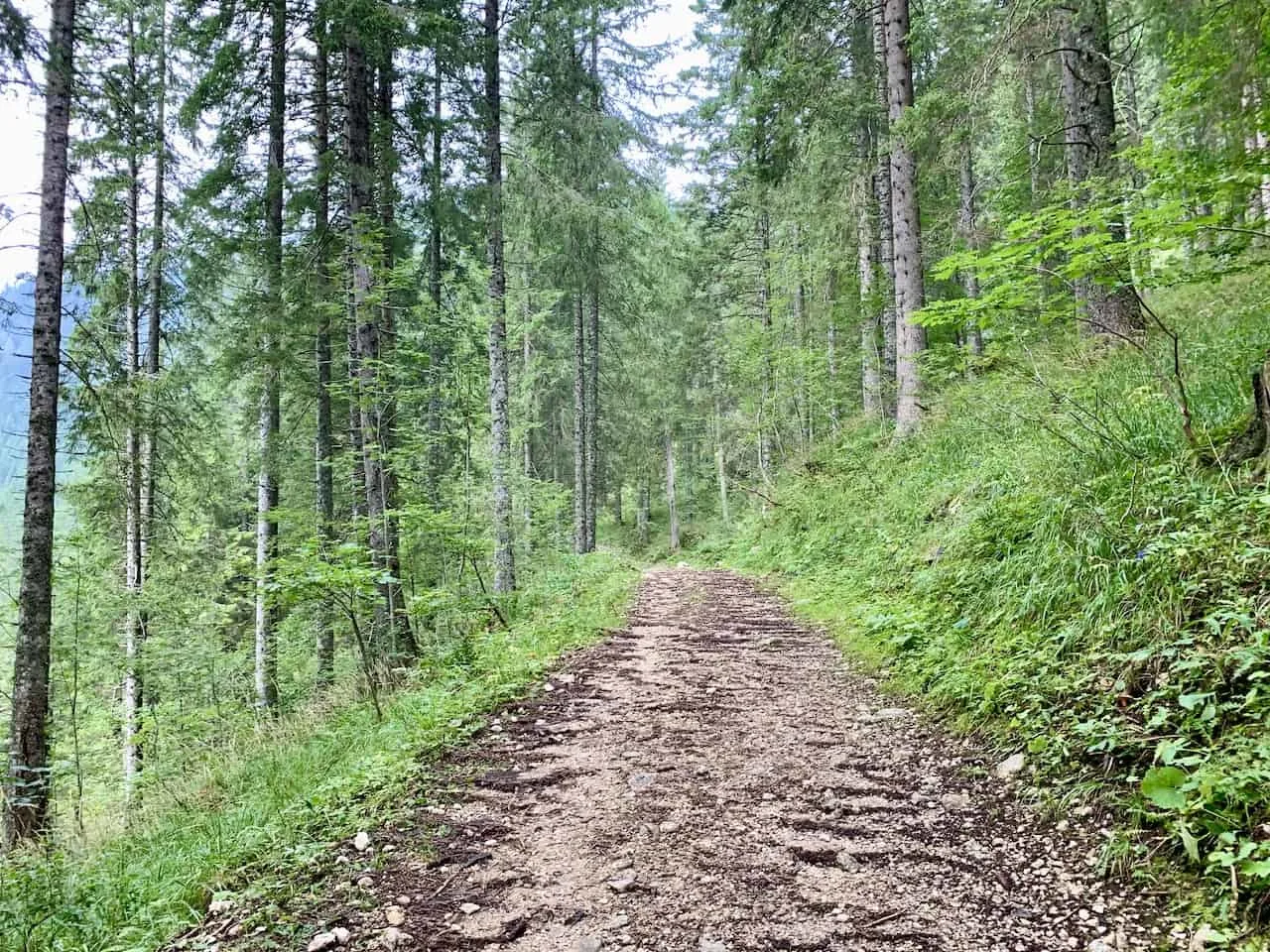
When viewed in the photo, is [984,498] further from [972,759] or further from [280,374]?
[280,374]

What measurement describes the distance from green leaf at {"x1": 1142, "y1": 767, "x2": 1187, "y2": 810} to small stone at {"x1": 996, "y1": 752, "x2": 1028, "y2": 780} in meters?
0.78

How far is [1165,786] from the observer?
7.77ft

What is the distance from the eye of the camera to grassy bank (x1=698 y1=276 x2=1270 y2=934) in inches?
92.7

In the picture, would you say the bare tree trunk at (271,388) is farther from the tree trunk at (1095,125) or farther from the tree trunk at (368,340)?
the tree trunk at (1095,125)

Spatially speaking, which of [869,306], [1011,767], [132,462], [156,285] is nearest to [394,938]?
[1011,767]

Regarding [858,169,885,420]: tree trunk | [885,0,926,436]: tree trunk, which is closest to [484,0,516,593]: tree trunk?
[885,0,926,436]: tree trunk

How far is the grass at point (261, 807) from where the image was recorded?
317cm

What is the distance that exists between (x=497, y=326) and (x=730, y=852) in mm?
10298

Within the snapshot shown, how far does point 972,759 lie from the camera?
345 centimetres

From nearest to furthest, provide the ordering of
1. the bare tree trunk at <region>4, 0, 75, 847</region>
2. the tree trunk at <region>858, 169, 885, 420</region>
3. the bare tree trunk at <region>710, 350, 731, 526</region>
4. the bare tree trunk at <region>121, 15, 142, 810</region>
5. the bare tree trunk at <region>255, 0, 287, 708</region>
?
the bare tree trunk at <region>4, 0, 75, 847</region> < the bare tree trunk at <region>121, 15, 142, 810</region> < the bare tree trunk at <region>255, 0, 287, 708</region> < the tree trunk at <region>858, 169, 885, 420</region> < the bare tree trunk at <region>710, 350, 731, 526</region>

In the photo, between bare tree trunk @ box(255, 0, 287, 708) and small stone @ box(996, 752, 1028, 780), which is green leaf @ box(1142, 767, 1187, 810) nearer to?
small stone @ box(996, 752, 1028, 780)

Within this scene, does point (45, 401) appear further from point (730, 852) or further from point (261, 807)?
point (730, 852)

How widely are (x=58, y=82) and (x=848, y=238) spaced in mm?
13704

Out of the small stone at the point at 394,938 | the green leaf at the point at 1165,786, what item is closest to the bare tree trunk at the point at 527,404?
the small stone at the point at 394,938
